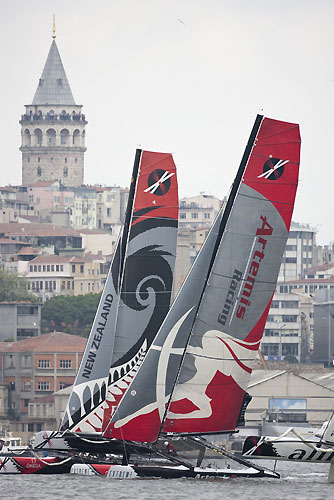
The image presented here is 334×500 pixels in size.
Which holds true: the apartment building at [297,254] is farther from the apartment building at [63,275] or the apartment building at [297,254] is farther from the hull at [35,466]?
the hull at [35,466]

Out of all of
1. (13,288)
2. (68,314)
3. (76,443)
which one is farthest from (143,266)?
(13,288)

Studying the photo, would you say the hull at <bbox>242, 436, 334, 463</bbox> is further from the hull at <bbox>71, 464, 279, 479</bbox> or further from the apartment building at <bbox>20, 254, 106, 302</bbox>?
the apartment building at <bbox>20, 254, 106, 302</bbox>

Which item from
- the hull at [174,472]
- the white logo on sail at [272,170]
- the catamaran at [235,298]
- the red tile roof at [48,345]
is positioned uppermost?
the white logo on sail at [272,170]

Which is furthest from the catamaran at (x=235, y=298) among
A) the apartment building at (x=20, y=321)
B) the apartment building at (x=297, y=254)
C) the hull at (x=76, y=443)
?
the apartment building at (x=297, y=254)

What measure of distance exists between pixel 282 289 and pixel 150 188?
389ft

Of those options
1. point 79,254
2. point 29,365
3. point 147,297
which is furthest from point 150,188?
point 79,254

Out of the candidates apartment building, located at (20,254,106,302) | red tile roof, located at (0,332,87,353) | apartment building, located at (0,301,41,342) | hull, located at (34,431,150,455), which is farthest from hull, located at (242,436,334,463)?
apartment building, located at (20,254,106,302)

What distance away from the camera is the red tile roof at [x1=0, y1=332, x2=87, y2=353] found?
92.2 m

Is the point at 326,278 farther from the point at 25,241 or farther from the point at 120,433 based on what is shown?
the point at 120,433

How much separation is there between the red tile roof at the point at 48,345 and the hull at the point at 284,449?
2312 inches

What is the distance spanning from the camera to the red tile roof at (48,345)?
9219 centimetres

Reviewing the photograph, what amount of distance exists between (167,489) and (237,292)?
155 inches

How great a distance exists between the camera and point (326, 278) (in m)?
164

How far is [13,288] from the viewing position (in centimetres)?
13238
